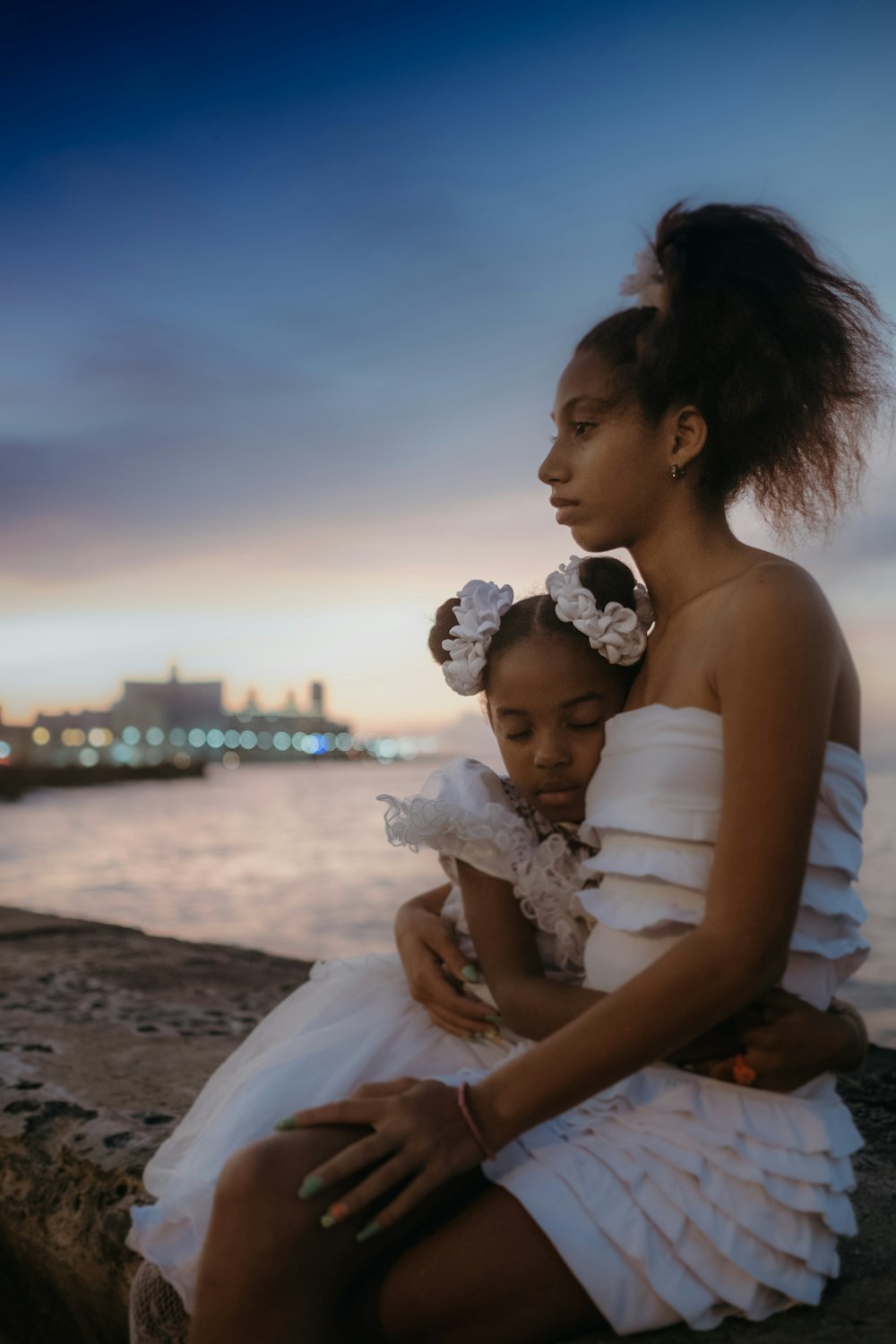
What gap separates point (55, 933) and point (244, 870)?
35.0 feet

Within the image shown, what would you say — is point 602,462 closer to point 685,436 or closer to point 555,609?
point 685,436

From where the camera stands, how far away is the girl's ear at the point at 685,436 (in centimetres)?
156

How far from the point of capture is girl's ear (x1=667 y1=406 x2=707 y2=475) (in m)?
1.56

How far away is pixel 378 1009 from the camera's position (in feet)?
5.97

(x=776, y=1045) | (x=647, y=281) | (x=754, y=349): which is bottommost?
(x=776, y=1045)

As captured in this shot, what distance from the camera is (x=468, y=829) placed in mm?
1700

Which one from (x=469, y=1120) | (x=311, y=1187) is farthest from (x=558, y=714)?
(x=311, y=1187)

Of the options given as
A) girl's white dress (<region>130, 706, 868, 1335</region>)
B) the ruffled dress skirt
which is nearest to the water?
the ruffled dress skirt

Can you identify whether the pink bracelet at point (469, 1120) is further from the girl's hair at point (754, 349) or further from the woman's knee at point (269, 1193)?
the girl's hair at point (754, 349)

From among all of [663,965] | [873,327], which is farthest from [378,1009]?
[873,327]

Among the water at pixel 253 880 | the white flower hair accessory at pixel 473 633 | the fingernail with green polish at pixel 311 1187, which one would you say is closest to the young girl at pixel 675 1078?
the fingernail with green polish at pixel 311 1187

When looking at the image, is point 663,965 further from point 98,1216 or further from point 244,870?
point 244,870

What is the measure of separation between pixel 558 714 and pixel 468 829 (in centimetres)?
25

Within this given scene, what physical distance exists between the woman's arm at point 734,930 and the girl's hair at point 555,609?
480mm
